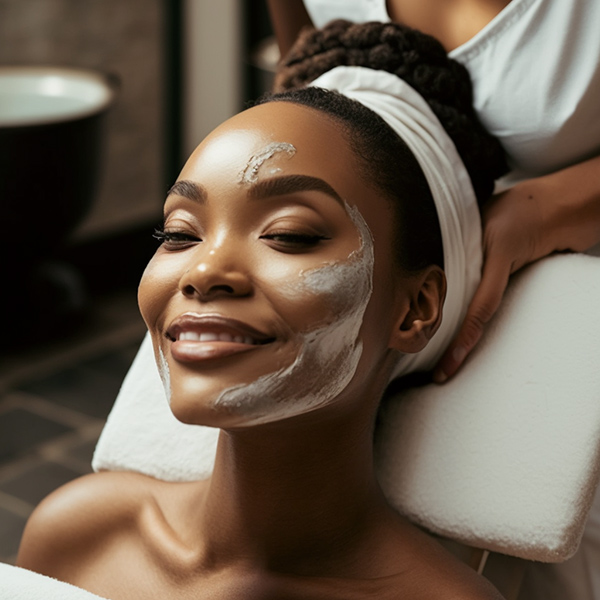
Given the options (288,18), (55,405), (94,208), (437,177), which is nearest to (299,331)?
(437,177)

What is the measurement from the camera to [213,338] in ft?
2.96

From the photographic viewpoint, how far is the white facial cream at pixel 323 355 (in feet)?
2.93

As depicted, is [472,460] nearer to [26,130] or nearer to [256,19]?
[26,130]

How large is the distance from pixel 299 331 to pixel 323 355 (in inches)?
1.5

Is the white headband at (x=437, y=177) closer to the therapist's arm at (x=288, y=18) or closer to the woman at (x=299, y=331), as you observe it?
the woman at (x=299, y=331)

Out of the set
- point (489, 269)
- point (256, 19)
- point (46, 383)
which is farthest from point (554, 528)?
point (256, 19)

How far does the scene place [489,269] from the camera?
1160 millimetres

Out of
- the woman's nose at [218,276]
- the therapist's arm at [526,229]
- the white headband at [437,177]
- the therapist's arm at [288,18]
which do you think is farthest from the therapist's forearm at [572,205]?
the therapist's arm at [288,18]

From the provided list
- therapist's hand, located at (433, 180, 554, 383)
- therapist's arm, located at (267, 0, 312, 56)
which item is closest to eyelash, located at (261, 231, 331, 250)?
therapist's hand, located at (433, 180, 554, 383)

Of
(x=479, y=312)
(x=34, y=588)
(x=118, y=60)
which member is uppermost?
(x=479, y=312)

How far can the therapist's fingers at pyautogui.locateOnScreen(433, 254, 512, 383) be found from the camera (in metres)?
1.15

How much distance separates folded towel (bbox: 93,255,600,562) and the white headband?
0.06 m

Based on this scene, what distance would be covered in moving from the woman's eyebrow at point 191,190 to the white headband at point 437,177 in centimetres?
26

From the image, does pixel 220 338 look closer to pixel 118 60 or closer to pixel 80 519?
pixel 80 519
